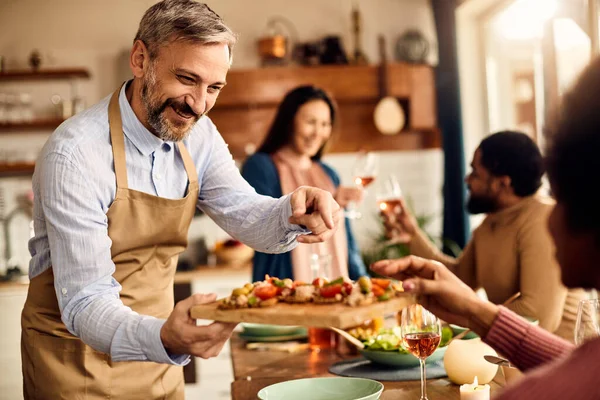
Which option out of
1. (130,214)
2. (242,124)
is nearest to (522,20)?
(242,124)

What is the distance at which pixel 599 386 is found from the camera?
0.85 m

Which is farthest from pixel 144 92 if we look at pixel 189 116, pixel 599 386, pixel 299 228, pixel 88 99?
pixel 88 99

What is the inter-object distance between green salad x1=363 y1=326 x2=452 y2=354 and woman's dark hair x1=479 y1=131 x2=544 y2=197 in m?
0.85

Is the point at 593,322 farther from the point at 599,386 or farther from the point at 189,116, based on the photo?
the point at 189,116

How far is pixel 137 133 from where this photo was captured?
201 cm

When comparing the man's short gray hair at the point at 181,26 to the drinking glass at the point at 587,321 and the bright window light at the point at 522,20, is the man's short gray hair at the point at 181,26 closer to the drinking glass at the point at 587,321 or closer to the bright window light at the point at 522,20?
the drinking glass at the point at 587,321

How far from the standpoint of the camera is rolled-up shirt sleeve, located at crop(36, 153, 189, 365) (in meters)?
1.63

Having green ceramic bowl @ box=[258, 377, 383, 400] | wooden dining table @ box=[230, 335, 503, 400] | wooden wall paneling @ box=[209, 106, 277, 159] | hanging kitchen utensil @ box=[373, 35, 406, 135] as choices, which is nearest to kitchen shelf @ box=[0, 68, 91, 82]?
wooden wall paneling @ box=[209, 106, 277, 159]

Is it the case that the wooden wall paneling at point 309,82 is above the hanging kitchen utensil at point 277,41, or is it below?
below

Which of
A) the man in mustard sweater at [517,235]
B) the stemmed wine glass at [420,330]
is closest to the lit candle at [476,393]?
the stemmed wine glass at [420,330]

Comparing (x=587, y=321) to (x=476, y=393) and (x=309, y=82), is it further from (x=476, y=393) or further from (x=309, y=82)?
(x=309, y=82)

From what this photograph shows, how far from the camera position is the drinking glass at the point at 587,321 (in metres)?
1.64

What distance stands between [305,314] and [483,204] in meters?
1.71

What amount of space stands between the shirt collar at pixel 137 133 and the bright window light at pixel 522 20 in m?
3.42
